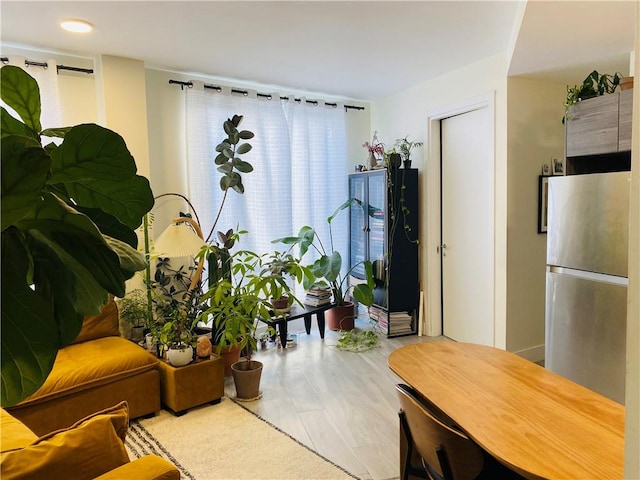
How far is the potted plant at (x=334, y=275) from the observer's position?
15.0ft

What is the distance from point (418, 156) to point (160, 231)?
2.64 m

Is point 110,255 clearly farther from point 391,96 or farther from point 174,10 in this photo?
point 391,96

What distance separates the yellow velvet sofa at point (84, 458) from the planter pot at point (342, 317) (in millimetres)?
3496

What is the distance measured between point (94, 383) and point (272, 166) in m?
2.67

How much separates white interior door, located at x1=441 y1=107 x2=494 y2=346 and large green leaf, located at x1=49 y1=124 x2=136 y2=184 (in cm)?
370

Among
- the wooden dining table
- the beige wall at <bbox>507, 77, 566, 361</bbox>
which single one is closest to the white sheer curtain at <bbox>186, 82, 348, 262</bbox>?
the beige wall at <bbox>507, 77, 566, 361</bbox>

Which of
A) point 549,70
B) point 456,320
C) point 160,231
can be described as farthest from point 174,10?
point 456,320

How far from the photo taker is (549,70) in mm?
3393

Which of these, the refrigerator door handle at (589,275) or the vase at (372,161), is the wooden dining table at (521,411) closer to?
the refrigerator door handle at (589,275)

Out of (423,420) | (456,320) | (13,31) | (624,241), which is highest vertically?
(13,31)

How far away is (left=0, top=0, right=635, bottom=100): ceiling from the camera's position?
8.33 ft

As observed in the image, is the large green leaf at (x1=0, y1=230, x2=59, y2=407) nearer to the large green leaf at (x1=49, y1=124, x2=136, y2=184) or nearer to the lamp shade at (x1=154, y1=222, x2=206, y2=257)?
the large green leaf at (x1=49, y1=124, x2=136, y2=184)

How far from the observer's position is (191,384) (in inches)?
116

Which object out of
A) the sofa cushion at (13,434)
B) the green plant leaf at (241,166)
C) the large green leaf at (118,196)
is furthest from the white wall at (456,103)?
the large green leaf at (118,196)
